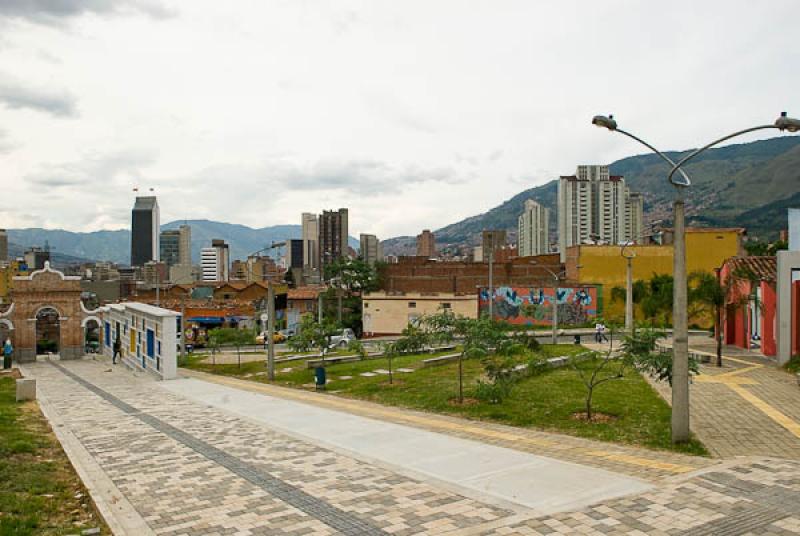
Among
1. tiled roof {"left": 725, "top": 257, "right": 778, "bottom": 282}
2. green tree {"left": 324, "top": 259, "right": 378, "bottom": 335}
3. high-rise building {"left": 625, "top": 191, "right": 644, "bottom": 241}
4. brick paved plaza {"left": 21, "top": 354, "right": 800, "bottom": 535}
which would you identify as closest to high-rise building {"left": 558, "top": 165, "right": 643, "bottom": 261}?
high-rise building {"left": 625, "top": 191, "right": 644, "bottom": 241}

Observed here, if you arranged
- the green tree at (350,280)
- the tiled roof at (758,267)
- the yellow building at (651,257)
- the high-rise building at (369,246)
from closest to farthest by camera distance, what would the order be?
the tiled roof at (758,267)
the yellow building at (651,257)
the green tree at (350,280)
the high-rise building at (369,246)

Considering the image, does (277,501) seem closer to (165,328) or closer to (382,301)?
(165,328)

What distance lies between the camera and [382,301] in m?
58.2

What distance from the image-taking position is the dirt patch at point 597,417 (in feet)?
47.0

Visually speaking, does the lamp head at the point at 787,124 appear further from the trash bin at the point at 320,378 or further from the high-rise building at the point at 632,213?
the high-rise building at the point at 632,213

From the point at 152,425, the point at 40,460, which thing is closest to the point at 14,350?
the point at 152,425

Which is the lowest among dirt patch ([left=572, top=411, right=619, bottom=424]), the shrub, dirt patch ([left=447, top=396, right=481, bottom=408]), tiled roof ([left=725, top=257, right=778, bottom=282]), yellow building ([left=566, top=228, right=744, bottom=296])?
dirt patch ([left=447, top=396, right=481, bottom=408])

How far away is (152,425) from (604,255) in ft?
158

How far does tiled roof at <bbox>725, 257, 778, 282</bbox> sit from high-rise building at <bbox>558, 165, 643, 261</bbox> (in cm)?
12630

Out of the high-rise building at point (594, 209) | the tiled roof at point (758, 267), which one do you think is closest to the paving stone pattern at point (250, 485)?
the tiled roof at point (758, 267)

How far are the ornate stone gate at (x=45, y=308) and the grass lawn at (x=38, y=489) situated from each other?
1275 inches

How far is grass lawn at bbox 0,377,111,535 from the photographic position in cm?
832

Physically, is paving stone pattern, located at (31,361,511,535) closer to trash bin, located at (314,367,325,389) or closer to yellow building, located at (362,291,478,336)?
trash bin, located at (314,367,325,389)

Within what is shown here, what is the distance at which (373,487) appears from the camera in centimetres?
962
